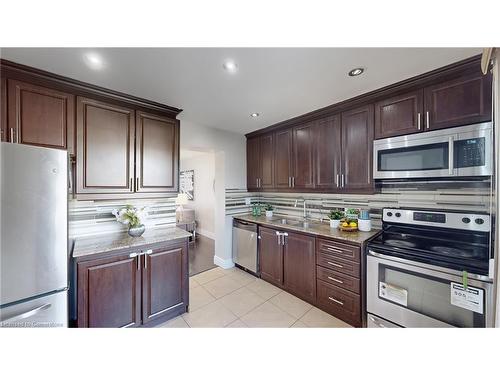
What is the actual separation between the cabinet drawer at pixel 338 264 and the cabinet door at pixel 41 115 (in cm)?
259

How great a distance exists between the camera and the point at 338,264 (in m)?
1.88

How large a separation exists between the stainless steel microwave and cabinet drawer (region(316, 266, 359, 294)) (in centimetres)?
103

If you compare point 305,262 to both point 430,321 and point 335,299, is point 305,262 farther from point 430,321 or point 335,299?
point 430,321

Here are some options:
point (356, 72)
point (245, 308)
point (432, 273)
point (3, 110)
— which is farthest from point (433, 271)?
point (3, 110)

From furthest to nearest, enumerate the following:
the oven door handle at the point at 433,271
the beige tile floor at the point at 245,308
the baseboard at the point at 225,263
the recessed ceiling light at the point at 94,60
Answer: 1. the baseboard at the point at 225,263
2. the beige tile floor at the point at 245,308
3. the recessed ceiling light at the point at 94,60
4. the oven door handle at the point at 433,271

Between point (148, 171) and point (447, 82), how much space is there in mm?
2815

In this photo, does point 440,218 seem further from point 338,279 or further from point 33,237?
point 33,237

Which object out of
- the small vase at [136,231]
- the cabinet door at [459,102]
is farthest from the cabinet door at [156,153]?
the cabinet door at [459,102]

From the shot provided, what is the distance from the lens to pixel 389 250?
60.4 inches

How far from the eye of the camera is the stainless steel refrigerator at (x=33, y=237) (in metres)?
1.04

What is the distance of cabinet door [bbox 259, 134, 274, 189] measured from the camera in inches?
117

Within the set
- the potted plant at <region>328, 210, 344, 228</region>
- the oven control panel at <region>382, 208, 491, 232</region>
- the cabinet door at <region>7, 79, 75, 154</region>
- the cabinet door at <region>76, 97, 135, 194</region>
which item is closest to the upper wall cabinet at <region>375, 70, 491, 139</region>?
the oven control panel at <region>382, 208, 491, 232</region>

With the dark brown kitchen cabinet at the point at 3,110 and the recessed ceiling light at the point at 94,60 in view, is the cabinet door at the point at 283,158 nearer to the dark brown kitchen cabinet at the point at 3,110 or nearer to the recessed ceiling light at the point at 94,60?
the recessed ceiling light at the point at 94,60
